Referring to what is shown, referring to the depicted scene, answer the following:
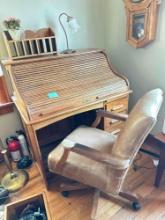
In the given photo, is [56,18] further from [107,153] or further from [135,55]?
[107,153]

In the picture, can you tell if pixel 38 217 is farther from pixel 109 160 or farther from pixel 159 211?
pixel 159 211

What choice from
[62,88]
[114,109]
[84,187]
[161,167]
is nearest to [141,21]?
[114,109]

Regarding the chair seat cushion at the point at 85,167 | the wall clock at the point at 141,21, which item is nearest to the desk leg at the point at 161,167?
the chair seat cushion at the point at 85,167

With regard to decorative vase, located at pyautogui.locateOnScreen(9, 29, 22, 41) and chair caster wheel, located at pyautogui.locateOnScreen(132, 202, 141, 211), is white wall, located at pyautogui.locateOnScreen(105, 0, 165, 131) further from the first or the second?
decorative vase, located at pyautogui.locateOnScreen(9, 29, 22, 41)

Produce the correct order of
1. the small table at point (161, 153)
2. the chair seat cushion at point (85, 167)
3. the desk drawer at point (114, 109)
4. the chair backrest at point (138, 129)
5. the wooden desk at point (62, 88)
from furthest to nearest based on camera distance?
the desk drawer at point (114, 109), the small table at point (161, 153), the wooden desk at point (62, 88), the chair seat cushion at point (85, 167), the chair backrest at point (138, 129)

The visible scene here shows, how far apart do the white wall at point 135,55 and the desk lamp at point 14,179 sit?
1.50m

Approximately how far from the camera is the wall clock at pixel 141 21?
1.50 meters

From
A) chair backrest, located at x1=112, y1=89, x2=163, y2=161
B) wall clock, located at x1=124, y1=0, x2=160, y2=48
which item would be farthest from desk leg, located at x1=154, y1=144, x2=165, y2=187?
wall clock, located at x1=124, y1=0, x2=160, y2=48

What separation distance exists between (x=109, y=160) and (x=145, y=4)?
4.22 ft

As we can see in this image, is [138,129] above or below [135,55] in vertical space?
below

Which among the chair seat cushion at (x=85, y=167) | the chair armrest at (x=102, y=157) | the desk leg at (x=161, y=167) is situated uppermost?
the chair armrest at (x=102, y=157)

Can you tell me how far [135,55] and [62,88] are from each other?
0.93 meters

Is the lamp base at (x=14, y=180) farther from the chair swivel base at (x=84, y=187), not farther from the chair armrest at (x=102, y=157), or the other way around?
the chair armrest at (x=102, y=157)

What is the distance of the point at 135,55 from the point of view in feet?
6.39
